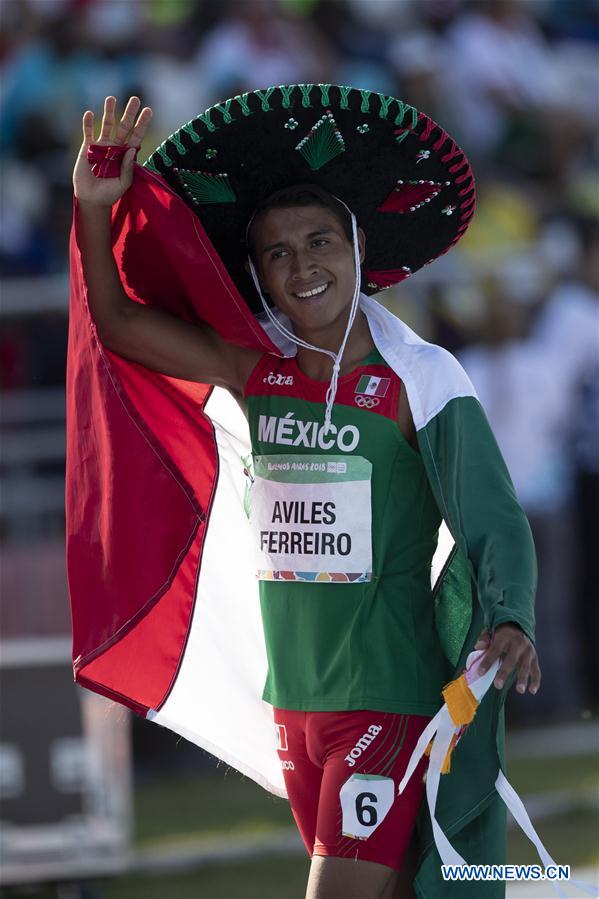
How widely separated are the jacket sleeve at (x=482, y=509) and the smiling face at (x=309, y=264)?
419mm

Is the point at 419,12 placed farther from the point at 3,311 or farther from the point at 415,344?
the point at 415,344

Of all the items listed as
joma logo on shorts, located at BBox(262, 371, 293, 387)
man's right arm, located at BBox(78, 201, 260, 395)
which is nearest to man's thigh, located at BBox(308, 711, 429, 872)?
joma logo on shorts, located at BBox(262, 371, 293, 387)

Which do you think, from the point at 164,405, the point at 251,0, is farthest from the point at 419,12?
the point at 164,405

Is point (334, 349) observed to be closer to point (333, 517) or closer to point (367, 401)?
point (367, 401)

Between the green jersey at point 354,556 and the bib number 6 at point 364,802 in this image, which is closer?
the bib number 6 at point 364,802

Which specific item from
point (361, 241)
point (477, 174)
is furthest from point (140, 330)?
point (477, 174)

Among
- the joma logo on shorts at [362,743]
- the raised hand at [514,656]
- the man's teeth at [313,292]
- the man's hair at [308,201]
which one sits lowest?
the joma logo on shorts at [362,743]

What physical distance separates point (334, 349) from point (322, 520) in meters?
0.44

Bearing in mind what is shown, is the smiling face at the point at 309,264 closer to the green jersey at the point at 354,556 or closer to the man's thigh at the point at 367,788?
the green jersey at the point at 354,556

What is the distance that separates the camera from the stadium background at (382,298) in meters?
5.85

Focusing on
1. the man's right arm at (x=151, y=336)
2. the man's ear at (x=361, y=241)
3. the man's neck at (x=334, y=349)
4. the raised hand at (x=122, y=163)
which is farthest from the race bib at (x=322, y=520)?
the raised hand at (x=122, y=163)

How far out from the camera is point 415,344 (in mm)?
3439

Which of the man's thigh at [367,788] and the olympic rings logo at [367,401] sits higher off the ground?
the olympic rings logo at [367,401]

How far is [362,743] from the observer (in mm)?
3287
